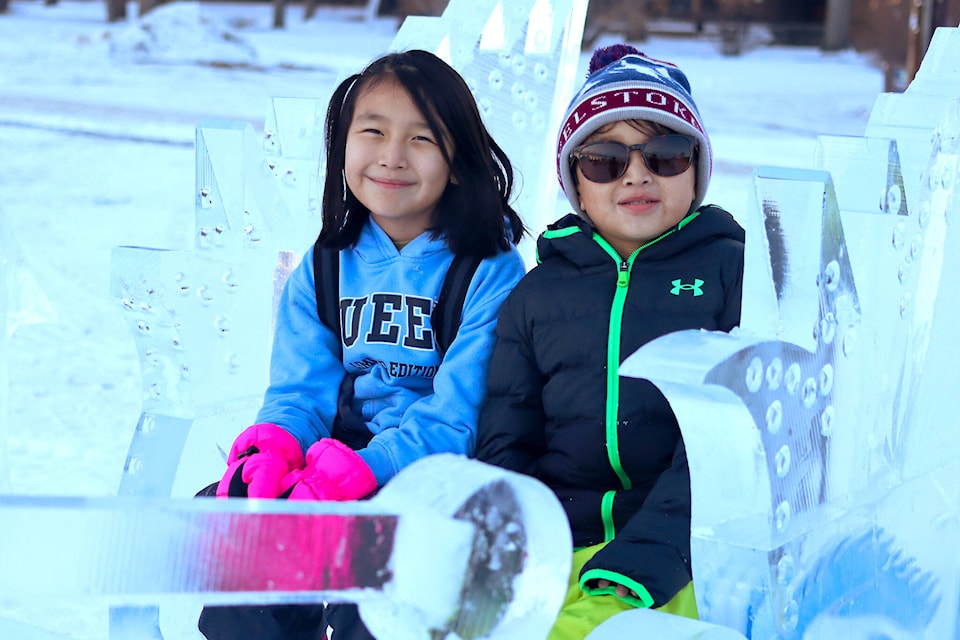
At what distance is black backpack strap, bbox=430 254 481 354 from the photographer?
6.50 ft

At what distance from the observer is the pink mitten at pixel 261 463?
177 centimetres

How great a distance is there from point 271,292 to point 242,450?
1.44 ft

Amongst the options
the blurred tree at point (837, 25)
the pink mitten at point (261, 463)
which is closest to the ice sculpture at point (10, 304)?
the pink mitten at point (261, 463)

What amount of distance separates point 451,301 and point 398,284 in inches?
4.1

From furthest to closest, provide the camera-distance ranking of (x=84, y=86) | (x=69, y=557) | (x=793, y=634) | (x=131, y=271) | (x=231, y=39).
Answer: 1. (x=231, y=39)
2. (x=84, y=86)
3. (x=131, y=271)
4. (x=793, y=634)
5. (x=69, y=557)

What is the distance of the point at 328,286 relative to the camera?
2.08 m

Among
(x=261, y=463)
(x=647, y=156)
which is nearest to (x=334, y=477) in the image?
(x=261, y=463)

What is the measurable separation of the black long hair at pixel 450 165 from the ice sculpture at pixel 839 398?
1.89ft

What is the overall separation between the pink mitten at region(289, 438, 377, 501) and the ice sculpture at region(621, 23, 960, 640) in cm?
62

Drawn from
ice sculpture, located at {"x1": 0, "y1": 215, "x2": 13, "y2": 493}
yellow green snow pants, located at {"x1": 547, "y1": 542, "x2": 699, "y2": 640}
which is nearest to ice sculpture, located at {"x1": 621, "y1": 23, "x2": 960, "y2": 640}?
yellow green snow pants, located at {"x1": 547, "y1": 542, "x2": 699, "y2": 640}

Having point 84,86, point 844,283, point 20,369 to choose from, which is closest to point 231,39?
point 84,86

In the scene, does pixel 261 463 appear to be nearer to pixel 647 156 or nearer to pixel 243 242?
pixel 243 242

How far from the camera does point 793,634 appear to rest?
4.52 feet

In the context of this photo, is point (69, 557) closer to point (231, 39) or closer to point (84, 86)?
point (84, 86)
